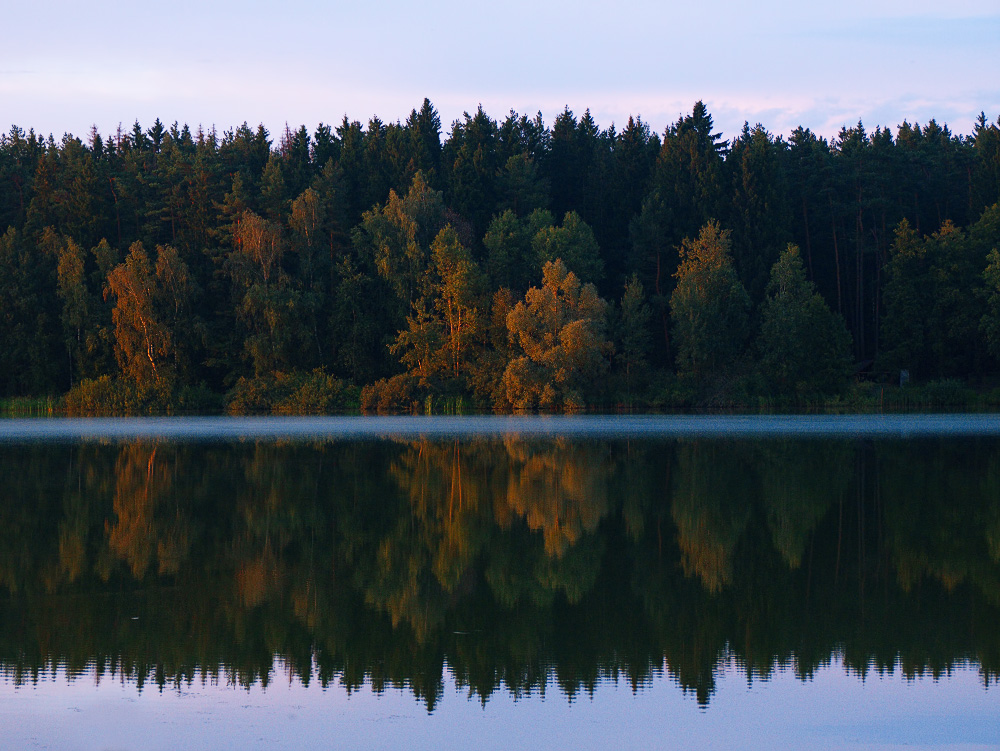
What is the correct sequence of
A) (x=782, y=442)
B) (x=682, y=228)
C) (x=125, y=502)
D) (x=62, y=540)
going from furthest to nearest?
(x=682, y=228) < (x=782, y=442) < (x=125, y=502) < (x=62, y=540)

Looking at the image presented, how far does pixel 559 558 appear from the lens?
1431 cm

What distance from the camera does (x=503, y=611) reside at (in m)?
11.5

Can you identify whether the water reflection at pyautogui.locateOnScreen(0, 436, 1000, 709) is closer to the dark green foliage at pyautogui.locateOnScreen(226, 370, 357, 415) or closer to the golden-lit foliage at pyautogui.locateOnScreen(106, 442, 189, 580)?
the golden-lit foliage at pyautogui.locateOnScreen(106, 442, 189, 580)

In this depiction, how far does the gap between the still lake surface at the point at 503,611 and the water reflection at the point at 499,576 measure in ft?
0.17

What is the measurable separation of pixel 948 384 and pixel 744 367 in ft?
39.7

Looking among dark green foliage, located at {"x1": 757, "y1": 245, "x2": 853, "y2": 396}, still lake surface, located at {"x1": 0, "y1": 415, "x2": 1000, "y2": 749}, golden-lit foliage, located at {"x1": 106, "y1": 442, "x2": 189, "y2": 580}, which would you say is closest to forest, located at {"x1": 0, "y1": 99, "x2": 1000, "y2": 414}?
dark green foliage, located at {"x1": 757, "y1": 245, "x2": 853, "y2": 396}

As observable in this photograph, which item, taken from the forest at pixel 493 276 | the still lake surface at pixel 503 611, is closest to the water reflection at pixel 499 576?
the still lake surface at pixel 503 611

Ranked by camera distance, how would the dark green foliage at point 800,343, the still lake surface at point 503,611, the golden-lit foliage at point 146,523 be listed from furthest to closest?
the dark green foliage at point 800,343, the golden-lit foliage at point 146,523, the still lake surface at point 503,611

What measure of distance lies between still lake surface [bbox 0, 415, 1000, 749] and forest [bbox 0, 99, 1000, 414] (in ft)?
146

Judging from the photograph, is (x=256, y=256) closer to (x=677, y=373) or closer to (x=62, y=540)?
(x=677, y=373)

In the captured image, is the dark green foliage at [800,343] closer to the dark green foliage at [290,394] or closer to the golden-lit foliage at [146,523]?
the dark green foliage at [290,394]

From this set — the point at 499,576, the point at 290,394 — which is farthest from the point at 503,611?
the point at 290,394

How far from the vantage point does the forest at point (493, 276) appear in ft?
225

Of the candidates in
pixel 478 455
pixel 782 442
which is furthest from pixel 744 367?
pixel 478 455
